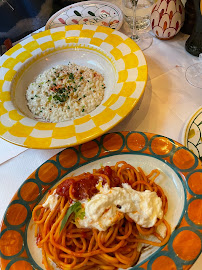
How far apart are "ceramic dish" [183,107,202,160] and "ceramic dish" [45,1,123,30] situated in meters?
0.89

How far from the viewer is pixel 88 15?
5.79ft

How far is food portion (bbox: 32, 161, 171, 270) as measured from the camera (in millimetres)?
840

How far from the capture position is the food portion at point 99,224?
84 centimetres

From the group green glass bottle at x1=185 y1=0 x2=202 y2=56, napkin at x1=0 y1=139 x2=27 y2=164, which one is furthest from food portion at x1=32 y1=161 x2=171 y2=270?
green glass bottle at x1=185 y1=0 x2=202 y2=56

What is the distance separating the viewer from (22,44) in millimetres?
1595

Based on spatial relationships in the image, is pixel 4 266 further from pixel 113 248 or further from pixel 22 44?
pixel 22 44

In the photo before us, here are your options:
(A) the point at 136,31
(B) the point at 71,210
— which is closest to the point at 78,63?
(A) the point at 136,31

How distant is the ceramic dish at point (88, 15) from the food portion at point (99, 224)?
3.79ft

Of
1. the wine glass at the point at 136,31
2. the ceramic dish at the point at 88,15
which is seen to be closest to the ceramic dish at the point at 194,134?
the wine glass at the point at 136,31

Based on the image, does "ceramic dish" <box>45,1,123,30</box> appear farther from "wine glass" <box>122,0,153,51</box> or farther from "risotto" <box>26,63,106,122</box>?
"risotto" <box>26,63,106,122</box>

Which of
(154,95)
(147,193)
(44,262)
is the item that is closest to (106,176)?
(147,193)

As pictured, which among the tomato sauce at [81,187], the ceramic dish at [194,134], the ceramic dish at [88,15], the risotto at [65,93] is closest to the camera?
the tomato sauce at [81,187]

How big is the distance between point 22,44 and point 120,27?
59cm

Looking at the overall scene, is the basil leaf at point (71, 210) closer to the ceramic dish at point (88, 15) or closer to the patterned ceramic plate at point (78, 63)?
the patterned ceramic plate at point (78, 63)
